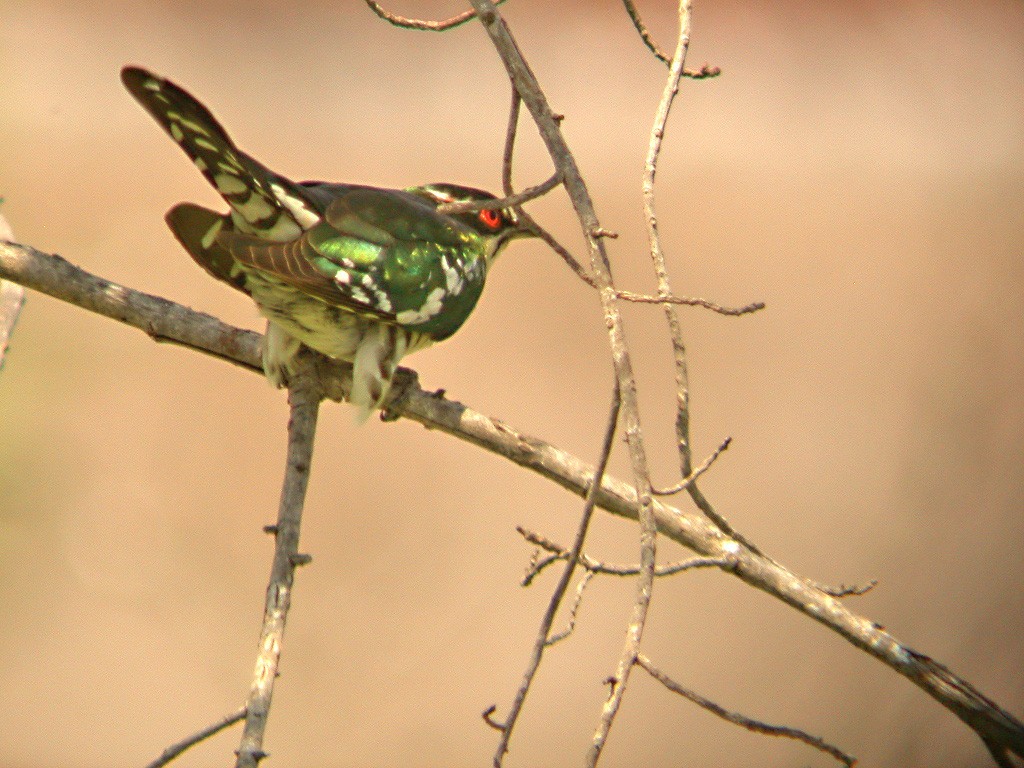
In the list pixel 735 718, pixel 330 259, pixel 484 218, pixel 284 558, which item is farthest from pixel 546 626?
pixel 484 218

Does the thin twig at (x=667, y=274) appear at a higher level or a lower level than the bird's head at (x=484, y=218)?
lower

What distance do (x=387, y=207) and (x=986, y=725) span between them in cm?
136

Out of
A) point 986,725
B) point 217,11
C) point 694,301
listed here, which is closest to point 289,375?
point 694,301

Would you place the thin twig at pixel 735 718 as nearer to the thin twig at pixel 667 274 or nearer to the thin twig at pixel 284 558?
the thin twig at pixel 667 274

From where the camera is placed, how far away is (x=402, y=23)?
1723 mm

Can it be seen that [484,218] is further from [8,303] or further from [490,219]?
[8,303]

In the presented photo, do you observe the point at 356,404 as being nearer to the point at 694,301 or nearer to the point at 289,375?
the point at 289,375

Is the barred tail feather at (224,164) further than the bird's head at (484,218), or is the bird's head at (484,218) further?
the bird's head at (484,218)

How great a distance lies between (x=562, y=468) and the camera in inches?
68.9

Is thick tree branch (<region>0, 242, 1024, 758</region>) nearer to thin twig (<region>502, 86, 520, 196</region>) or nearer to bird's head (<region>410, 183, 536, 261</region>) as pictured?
thin twig (<region>502, 86, 520, 196</region>)

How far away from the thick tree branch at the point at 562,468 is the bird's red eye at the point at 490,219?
62 centimetres

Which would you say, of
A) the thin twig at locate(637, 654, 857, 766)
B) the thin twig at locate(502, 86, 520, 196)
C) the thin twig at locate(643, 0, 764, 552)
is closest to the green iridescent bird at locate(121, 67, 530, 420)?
the thin twig at locate(502, 86, 520, 196)

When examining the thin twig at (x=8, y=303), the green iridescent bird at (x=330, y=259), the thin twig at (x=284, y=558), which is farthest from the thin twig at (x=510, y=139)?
the thin twig at (x=8, y=303)

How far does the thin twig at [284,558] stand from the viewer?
1.38 metres
